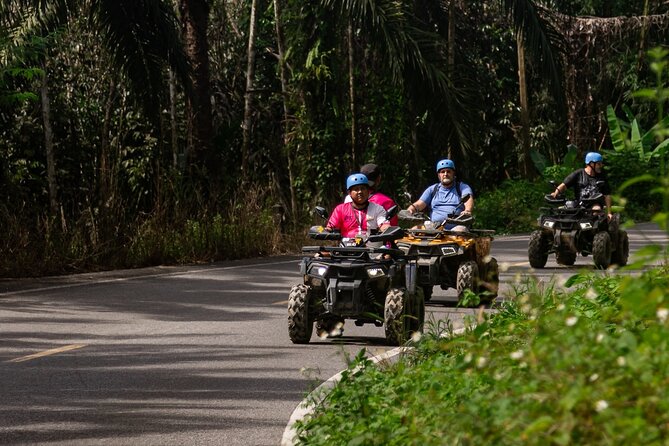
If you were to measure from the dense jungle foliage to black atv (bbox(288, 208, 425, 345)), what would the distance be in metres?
8.30

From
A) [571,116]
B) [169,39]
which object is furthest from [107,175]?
[571,116]

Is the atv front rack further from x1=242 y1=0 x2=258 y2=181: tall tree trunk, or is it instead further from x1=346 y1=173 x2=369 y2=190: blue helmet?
x1=242 y1=0 x2=258 y2=181: tall tree trunk

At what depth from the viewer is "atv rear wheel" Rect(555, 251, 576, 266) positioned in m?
22.0

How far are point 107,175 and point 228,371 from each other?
493 inches

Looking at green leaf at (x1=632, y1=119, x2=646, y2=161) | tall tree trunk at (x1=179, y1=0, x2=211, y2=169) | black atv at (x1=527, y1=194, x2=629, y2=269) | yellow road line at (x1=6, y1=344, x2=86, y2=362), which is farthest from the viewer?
green leaf at (x1=632, y1=119, x2=646, y2=161)

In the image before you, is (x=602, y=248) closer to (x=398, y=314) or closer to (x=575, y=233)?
(x=575, y=233)

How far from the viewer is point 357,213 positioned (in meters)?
13.8

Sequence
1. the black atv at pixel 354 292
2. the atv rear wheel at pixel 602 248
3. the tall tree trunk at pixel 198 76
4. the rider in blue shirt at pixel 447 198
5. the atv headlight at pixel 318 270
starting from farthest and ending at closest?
the tall tree trunk at pixel 198 76 < the atv rear wheel at pixel 602 248 < the rider in blue shirt at pixel 447 198 < the atv headlight at pixel 318 270 < the black atv at pixel 354 292

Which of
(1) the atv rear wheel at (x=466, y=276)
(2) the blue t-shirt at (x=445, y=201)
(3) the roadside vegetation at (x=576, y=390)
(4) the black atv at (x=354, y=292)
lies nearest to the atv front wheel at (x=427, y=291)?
(1) the atv rear wheel at (x=466, y=276)

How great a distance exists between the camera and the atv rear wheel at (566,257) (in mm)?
22031

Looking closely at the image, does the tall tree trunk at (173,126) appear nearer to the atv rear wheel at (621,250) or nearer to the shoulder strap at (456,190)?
the atv rear wheel at (621,250)

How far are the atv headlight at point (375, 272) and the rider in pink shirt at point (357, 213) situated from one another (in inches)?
35.5

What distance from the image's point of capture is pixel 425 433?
609 centimetres

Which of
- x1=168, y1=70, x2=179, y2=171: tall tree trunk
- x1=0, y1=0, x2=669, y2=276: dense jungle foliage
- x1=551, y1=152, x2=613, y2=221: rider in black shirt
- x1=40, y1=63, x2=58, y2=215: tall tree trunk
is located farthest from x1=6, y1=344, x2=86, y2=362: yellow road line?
x1=168, y1=70, x2=179, y2=171: tall tree trunk
